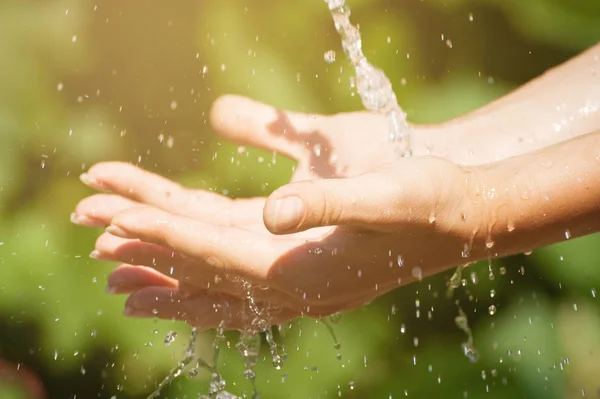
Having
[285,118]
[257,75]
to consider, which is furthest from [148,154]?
[285,118]

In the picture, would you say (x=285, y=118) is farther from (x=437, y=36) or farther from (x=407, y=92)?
(x=437, y=36)

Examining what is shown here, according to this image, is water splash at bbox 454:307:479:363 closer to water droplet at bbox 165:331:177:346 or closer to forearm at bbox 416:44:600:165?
forearm at bbox 416:44:600:165

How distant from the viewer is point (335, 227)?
80 centimetres

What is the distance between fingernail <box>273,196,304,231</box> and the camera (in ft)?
2.07

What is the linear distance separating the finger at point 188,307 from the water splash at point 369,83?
37 centimetres

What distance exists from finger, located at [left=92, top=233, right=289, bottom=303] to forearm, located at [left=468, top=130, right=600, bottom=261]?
258 mm

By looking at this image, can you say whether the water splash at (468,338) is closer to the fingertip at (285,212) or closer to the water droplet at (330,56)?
A: the water droplet at (330,56)

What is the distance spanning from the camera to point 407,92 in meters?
1.43

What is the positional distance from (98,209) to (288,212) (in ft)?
1.23

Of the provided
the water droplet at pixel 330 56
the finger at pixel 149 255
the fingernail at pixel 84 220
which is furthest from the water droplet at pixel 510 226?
the water droplet at pixel 330 56

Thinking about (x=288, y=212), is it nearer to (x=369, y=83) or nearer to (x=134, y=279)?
(x=134, y=279)

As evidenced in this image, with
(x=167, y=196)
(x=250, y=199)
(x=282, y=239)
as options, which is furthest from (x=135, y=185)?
(x=282, y=239)

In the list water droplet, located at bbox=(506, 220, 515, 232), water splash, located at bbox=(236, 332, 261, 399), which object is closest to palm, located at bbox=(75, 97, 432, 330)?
water droplet, located at bbox=(506, 220, 515, 232)

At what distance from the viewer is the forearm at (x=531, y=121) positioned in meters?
1.10
